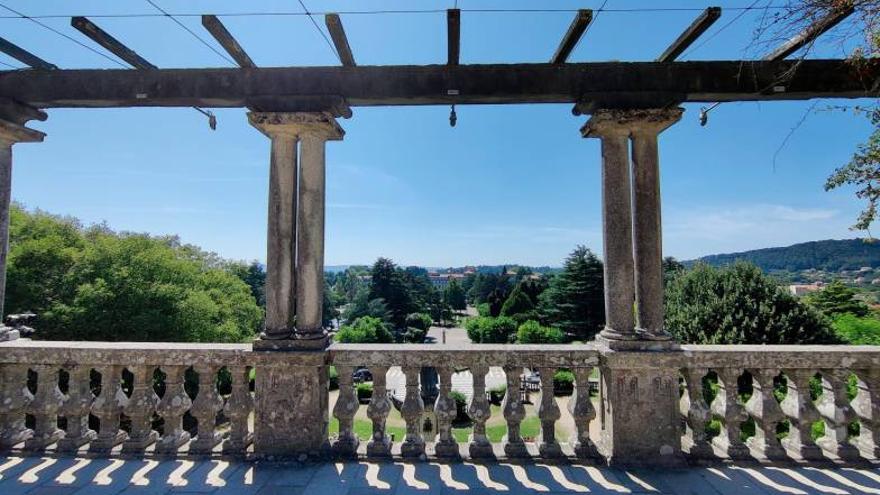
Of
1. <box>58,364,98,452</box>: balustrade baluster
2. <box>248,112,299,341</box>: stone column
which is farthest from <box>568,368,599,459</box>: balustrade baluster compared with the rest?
<box>58,364,98,452</box>: balustrade baluster

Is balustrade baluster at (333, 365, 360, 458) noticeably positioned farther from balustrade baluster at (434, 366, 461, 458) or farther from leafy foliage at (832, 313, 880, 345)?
leafy foliage at (832, 313, 880, 345)

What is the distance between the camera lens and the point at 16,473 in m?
3.22

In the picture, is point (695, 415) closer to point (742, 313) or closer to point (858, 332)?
point (742, 313)

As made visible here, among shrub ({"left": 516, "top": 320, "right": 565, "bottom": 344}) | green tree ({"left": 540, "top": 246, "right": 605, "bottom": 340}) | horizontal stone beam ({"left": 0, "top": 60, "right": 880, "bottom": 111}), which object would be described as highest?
horizontal stone beam ({"left": 0, "top": 60, "right": 880, "bottom": 111})

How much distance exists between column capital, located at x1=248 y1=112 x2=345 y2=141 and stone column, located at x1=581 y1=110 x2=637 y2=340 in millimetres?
2428

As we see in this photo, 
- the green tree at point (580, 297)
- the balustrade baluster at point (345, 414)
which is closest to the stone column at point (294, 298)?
the balustrade baluster at point (345, 414)

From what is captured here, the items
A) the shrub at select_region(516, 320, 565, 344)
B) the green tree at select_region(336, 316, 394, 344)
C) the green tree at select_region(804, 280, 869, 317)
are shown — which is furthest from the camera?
the shrub at select_region(516, 320, 565, 344)

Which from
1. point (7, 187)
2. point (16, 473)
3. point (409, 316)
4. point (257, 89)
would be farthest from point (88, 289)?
point (409, 316)

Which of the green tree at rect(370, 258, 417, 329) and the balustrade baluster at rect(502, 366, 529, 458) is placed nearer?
the balustrade baluster at rect(502, 366, 529, 458)

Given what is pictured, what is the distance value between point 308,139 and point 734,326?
16783 millimetres

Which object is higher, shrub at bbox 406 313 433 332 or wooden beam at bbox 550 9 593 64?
wooden beam at bbox 550 9 593 64

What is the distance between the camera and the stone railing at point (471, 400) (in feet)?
11.5

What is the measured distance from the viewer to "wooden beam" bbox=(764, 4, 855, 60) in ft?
9.02

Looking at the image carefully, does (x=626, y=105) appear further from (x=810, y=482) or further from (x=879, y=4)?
(x=810, y=482)
